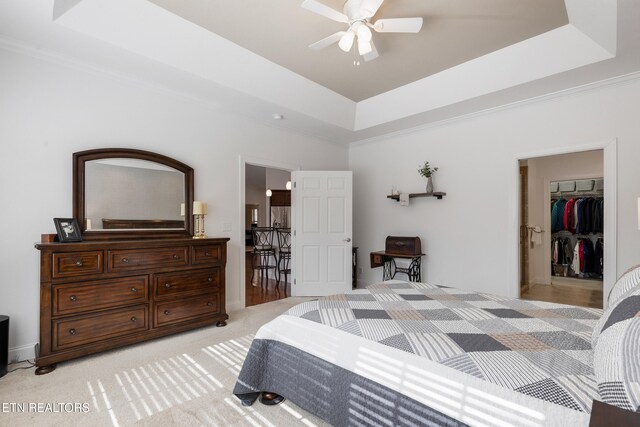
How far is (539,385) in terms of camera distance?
42.4 inches

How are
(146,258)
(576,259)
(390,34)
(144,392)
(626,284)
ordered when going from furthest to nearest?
(576,259), (390,34), (146,258), (144,392), (626,284)

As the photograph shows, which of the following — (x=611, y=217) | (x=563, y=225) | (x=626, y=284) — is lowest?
(x=626, y=284)

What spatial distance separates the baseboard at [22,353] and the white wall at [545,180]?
22.1 feet

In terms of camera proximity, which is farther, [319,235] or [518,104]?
[319,235]

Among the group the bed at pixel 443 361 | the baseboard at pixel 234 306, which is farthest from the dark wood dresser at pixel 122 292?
the bed at pixel 443 361

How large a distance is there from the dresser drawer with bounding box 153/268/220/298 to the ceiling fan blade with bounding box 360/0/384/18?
9.22ft

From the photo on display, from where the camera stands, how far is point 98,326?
8.48ft

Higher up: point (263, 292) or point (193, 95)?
point (193, 95)

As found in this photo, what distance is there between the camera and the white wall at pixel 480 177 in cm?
312

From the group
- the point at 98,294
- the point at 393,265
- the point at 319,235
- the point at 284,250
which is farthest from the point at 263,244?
the point at 98,294

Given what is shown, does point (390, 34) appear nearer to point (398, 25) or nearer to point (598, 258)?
point (398, 25)

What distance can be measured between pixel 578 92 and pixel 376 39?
91.2 inches

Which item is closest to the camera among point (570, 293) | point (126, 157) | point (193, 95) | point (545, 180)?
point (126, 157)

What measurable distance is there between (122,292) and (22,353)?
0.88 metres
